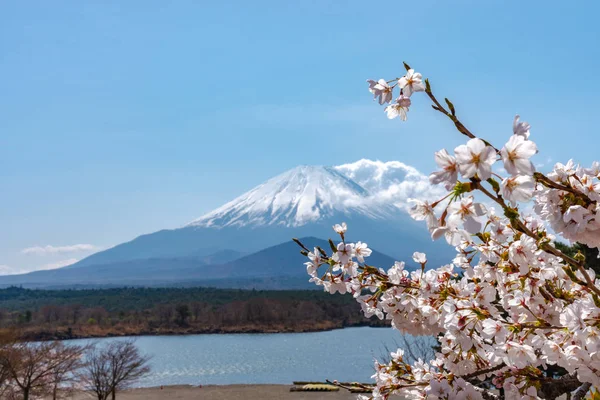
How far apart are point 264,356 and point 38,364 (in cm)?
3186

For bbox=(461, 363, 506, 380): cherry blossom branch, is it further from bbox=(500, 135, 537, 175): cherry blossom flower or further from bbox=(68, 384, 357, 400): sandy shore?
bbox=(68, 384, 357, 400): sandy shore

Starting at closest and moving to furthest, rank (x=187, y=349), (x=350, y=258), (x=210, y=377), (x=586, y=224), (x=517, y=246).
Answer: (x=586, y=224), (x=517, y=246), (x=350, y=258), (x=210, y=377), (x=187, y=349)

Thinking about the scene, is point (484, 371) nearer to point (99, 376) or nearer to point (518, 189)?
point (518, 189)

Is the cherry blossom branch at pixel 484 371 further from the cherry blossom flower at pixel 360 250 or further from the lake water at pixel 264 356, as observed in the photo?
the lake water at pixel 264 356

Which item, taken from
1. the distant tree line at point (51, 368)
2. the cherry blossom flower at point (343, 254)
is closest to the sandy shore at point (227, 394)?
the distant tree line at point (51, 368)

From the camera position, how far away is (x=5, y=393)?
2081 cm

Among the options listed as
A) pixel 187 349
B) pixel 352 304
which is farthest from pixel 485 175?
pixel 352 304

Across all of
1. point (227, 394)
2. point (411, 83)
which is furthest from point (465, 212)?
point (227, 394)

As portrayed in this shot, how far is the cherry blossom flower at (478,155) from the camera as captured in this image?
1.17 metres

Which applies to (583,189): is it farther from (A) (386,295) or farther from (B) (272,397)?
(B) (272,397)

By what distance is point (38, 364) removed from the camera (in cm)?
1977

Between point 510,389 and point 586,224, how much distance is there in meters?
0.80

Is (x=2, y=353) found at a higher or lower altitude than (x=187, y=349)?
higher

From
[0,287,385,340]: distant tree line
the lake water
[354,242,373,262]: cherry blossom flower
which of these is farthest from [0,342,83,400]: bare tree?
[0,287,385,340]: distant tree line
